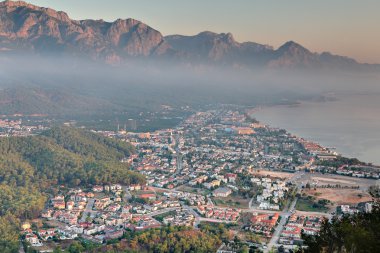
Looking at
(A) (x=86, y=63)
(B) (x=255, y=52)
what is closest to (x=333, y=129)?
(A) (x=86, y=63)

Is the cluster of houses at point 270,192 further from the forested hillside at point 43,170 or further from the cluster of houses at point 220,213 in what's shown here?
the forested hillside at point 43,170

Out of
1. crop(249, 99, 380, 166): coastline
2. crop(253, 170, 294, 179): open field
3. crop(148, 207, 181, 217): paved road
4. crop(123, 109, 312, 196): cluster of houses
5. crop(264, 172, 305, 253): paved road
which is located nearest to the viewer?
crop(264, 172, 305, 253): paved road

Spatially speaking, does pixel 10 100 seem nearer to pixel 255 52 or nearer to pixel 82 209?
pixel 82 209

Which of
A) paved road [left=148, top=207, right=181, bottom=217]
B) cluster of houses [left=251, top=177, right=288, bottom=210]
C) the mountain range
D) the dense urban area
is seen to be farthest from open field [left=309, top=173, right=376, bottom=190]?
the mountain range

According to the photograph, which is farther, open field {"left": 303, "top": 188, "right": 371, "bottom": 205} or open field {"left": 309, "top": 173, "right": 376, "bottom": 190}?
open field {"left": 309, "top": 173, "right": 376, "bottom": 190}

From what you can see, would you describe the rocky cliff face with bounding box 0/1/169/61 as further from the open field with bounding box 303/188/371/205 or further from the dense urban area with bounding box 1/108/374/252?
the open field with bounding box 303/188/371/205

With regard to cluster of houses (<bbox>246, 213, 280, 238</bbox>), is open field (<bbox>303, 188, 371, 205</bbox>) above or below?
above

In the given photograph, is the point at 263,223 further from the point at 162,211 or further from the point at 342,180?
the point at 342,180

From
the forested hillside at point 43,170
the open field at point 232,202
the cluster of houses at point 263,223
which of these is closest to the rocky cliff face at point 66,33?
the forested hillside at point 43,170
